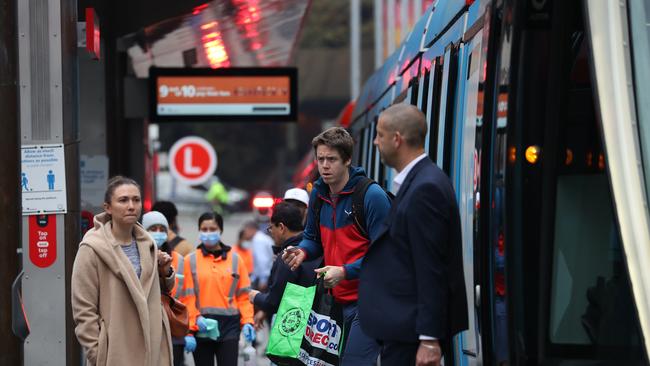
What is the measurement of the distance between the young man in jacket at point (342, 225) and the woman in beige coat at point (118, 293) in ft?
2.46

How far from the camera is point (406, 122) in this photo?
18.9 feet

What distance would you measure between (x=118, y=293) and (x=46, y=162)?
2038 mm

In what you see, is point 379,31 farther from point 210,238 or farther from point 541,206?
point 541,206

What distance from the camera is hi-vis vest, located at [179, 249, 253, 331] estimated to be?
33.0ft

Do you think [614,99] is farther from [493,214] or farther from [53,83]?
[53,83]

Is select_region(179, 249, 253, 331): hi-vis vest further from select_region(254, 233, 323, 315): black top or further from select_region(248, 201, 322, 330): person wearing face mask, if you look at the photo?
select_region(254, 233, 323, 315): black top

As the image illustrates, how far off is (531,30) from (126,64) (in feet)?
40.4

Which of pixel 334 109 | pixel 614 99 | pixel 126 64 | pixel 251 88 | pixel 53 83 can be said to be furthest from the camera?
pixel 334 109

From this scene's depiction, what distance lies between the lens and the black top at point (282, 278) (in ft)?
26.5

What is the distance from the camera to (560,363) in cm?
568

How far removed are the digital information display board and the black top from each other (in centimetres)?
730

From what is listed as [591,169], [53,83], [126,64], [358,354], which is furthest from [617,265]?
[126,64]

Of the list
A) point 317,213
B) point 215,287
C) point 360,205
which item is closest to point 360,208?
point 360,205

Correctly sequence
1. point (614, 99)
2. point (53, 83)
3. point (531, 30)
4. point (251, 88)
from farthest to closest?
point (251, 88), point (53, 83), point (531, 30), point (614, 99)
